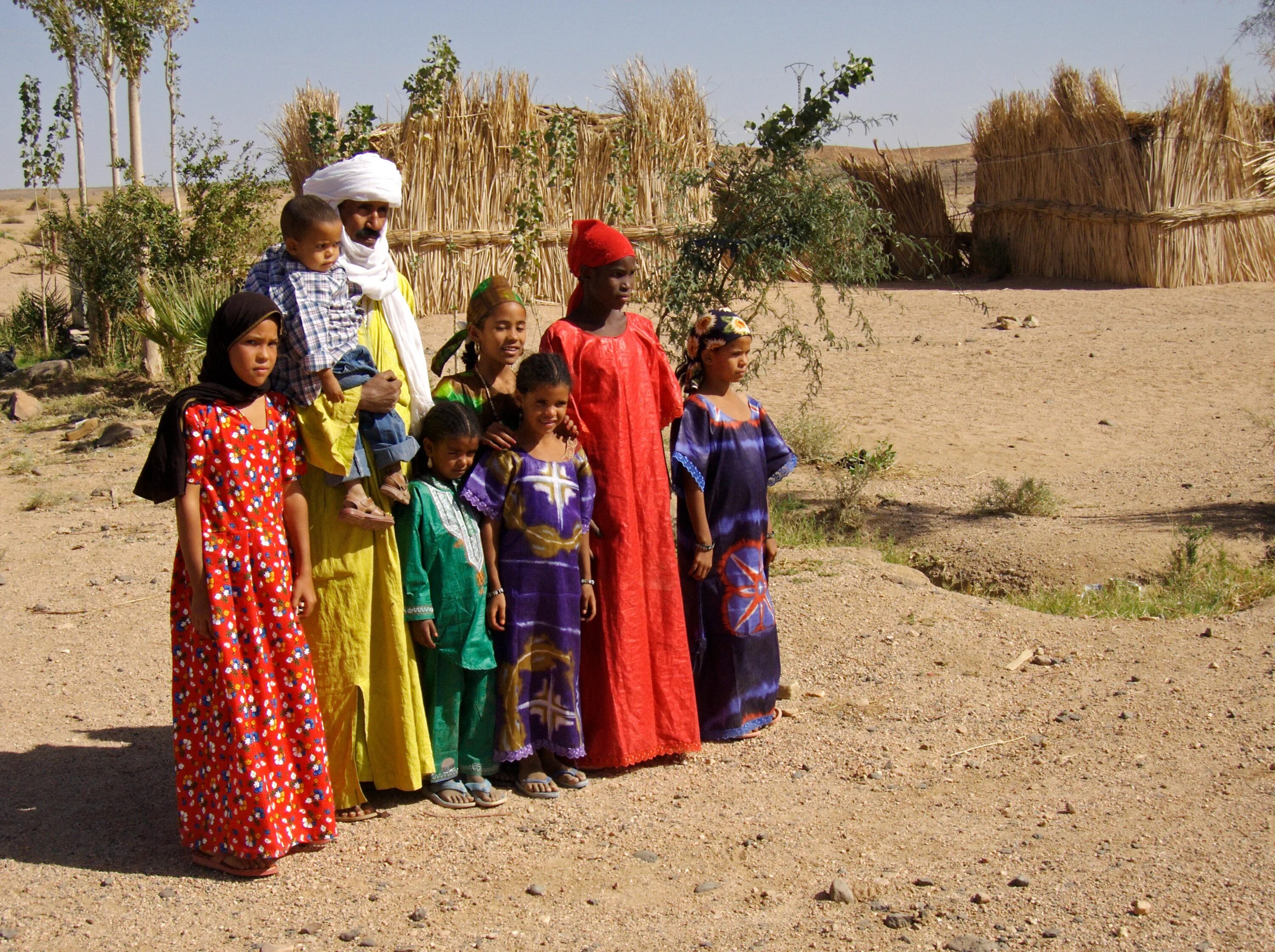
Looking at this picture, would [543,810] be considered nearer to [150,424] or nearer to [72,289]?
[150,424]

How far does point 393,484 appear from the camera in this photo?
359 centimetres

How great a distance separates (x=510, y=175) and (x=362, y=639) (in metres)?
9.62

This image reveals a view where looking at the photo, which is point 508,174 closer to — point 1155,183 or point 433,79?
point 433,79

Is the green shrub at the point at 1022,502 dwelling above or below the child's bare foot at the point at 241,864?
above

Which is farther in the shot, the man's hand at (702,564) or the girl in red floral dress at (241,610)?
the man's hand at (702,564)

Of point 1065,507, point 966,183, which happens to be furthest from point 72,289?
point 966,183

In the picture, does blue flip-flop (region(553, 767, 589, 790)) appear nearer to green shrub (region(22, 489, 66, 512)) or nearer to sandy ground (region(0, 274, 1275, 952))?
sandy ground (region(0, 274, 1275, 952))

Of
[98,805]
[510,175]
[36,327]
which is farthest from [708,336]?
[36,327]

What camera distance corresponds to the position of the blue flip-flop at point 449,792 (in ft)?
12.5

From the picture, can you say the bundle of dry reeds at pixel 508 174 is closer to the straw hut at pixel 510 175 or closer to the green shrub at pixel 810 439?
the straw hut at pixel 510 175

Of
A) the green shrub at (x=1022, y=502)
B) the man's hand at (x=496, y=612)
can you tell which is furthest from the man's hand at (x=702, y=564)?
the green shrub at (x=1022, y=502)

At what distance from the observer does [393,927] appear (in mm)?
3129

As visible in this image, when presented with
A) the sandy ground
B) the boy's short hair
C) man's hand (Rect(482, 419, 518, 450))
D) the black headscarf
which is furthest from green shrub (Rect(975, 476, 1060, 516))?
the black headscarf

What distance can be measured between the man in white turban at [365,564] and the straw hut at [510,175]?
8.31m
